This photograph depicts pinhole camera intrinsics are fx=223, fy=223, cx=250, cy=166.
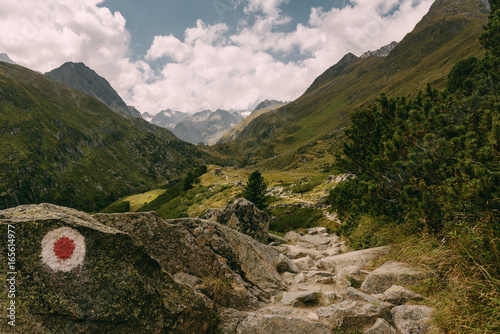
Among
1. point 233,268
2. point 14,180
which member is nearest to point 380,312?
point 233,268

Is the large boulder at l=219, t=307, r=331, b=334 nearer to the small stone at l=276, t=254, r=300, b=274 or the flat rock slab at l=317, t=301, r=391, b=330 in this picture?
the flat rock slab at l=317, t=301, r=391, b=330

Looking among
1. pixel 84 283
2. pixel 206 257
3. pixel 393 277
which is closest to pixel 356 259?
pixel 393 277

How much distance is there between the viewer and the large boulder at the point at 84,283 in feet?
14.3

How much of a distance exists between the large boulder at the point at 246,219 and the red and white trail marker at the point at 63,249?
13.5 metres

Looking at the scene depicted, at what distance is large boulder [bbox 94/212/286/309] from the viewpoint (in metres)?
7.16

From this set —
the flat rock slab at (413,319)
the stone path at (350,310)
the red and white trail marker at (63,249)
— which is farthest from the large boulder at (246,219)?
the red and white trail marker at (63,249)

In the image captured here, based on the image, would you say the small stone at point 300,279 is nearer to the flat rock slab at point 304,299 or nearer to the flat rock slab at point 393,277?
the flat rock slab at point 304,299

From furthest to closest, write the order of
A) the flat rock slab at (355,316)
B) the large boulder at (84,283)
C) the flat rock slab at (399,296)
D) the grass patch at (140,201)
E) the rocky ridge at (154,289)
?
1. the grass patch at (140,201)
2. the flat rock slab at (399,296)
3. the flat rock slab at (355,316)
4. the rocky ridge at (154,289)
5. the large boulder at (84,283)

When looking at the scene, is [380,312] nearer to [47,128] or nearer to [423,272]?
A: [423,272]

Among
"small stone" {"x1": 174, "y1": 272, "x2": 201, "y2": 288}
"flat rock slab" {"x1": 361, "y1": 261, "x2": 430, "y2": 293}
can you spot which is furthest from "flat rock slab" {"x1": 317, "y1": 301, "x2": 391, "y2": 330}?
"small stone" {"x1": 174, "y1": 272, "x2": 201, "y2": 288}

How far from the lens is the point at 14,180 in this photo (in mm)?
138875

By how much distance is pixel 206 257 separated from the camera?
795 centimetres

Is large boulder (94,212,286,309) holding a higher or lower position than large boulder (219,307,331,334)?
higher

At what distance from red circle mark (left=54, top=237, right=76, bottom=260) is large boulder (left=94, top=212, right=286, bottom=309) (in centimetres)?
223
